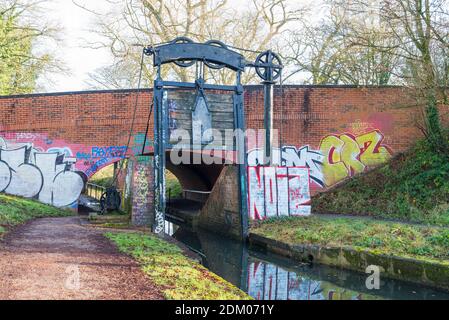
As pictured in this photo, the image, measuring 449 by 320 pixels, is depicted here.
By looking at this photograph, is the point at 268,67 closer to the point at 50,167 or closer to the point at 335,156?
the point at 335,156

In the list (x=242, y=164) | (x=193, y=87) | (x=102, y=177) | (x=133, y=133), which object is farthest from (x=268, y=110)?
(x=102, y=177)

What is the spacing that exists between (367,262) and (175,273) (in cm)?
383

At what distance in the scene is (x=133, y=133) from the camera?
51.5ft

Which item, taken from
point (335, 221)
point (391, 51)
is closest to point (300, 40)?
point (391, 51)

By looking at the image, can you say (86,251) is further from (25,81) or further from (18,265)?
(25,81)

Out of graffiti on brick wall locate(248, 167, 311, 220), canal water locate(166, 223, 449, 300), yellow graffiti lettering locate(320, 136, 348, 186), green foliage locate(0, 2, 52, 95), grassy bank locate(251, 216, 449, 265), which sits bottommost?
canal water locate(166, 223, 449, 300)

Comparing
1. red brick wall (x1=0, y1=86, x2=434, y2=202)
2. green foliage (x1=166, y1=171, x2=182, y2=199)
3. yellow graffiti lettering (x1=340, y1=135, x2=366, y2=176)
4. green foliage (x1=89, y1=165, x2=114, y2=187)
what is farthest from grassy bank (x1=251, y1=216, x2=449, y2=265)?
green foliage (x1=89, y1=165, x2=114, y2=187)

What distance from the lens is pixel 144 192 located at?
1125 cm

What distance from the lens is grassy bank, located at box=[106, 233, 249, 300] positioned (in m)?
5.13

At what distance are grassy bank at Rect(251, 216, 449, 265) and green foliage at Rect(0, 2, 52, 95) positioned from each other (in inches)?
672

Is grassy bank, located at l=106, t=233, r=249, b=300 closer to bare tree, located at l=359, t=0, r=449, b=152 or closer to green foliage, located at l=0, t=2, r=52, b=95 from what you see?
bare tree, located at l=359, t=0, r=449, b=152

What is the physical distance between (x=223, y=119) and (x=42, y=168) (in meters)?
7.01

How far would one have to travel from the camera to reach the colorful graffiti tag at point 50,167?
612 inches
